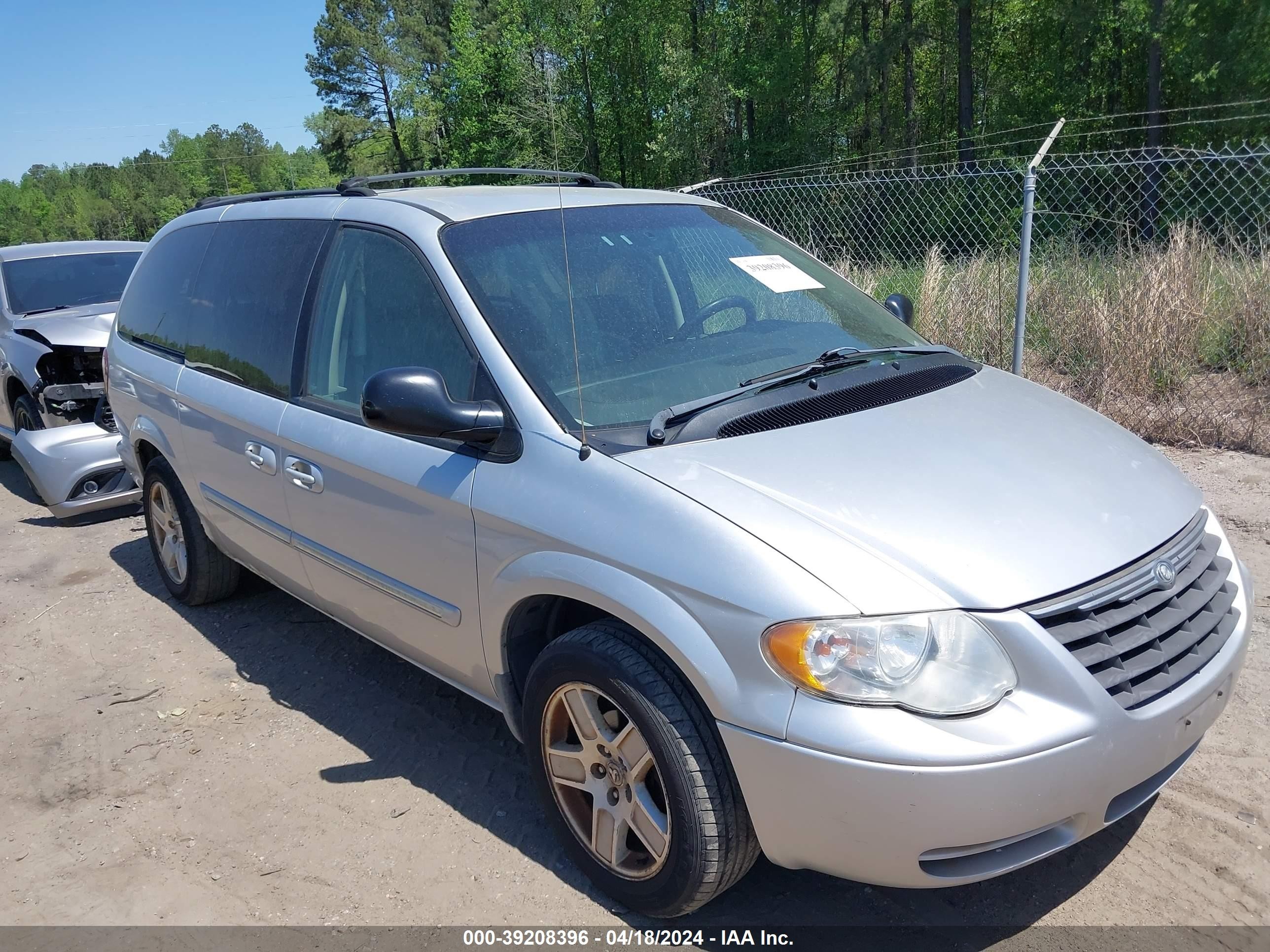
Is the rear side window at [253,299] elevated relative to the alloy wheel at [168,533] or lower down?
elevated

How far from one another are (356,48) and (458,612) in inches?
2215

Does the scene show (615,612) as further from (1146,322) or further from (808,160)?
(808,160)

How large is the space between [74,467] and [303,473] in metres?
3.97

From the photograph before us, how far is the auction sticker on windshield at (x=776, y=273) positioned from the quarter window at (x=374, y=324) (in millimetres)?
1177

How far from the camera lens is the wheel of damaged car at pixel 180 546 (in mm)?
4625

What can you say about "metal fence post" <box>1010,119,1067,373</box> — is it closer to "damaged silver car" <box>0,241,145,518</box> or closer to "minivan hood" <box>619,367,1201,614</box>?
"minivan hood" <box>619,367,1201,614</box>

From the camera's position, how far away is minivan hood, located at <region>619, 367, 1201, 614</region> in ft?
6.93

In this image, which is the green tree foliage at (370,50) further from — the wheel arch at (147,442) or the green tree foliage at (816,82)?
the wheel arch at (147,442)

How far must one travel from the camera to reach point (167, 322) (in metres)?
4.56

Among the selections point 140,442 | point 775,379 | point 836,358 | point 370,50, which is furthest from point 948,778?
point 370,50

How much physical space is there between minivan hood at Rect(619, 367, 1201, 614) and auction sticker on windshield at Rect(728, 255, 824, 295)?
0.82 meters

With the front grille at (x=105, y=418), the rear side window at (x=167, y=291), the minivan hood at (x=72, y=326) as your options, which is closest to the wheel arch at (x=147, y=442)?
the rear side window at (x=167, y=291)

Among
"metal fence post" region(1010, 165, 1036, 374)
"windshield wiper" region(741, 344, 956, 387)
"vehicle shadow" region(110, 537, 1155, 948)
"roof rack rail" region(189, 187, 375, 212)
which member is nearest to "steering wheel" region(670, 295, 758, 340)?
"windshield wiper" region(741, 344, 956, 387)

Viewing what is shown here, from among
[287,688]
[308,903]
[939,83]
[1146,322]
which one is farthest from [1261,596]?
[939,83]
